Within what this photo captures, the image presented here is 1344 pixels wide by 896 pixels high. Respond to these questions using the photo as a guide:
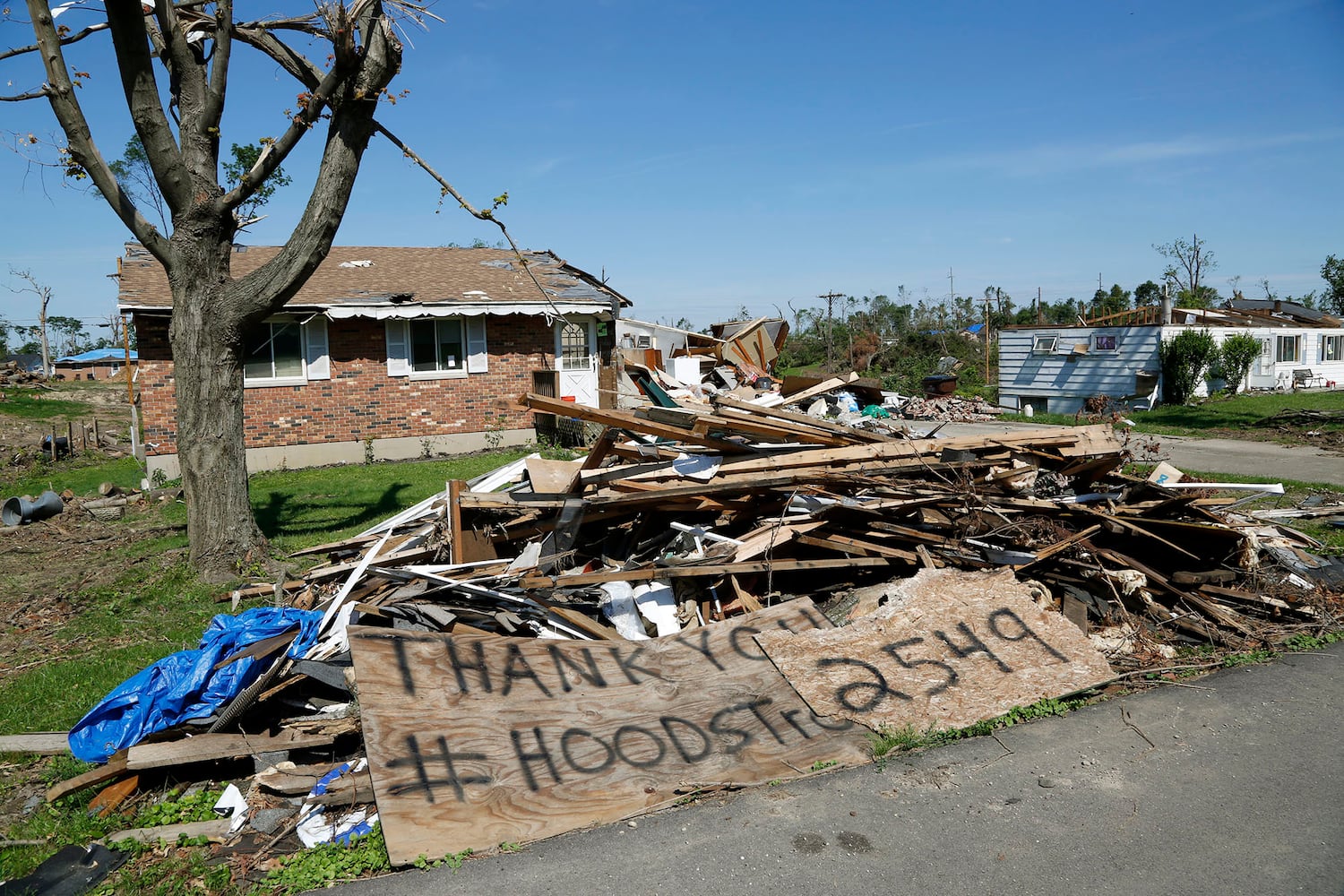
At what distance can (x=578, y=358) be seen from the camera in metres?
19.7

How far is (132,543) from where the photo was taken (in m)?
10.3

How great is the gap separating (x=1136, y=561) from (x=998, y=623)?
5.24 feet

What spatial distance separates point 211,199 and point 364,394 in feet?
29.3

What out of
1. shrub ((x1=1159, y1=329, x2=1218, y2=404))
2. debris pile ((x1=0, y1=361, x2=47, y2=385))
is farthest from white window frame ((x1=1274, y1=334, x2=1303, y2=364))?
debris pile ((x1=0, y1=361, x2=47, y2=385))

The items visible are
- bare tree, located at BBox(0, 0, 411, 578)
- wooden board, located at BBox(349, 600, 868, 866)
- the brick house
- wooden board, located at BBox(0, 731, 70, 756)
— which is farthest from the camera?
the brick house

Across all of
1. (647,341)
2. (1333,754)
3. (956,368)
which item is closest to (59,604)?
(1333,754)

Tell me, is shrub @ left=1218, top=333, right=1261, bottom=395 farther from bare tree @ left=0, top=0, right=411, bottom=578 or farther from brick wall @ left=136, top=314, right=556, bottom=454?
bare tree @ left=0, top=0, right=411, bottom=578

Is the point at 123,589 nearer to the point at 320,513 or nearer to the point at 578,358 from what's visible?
the point at 320,513

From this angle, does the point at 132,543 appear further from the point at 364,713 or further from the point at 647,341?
the point at 647,341

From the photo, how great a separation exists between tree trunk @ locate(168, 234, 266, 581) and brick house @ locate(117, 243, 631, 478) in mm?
7220

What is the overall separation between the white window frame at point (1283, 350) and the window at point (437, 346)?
28.5 metres

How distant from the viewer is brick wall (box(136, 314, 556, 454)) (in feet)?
50.5

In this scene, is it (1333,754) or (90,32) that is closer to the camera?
(1333,754)

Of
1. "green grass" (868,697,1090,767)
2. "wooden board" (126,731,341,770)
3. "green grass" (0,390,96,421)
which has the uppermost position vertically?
"green grass" (0,390,96,421)
